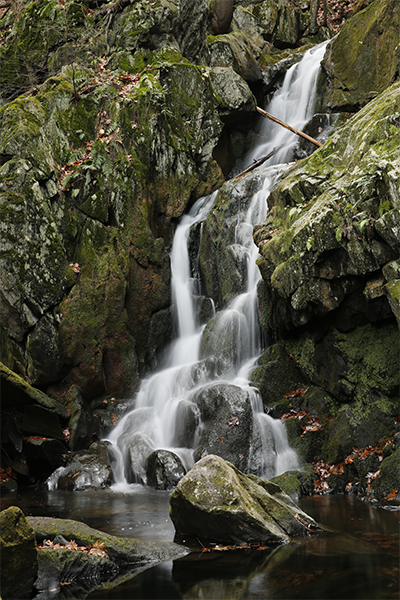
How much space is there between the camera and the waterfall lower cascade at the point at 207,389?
355 inches

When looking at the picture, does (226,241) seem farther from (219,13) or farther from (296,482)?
(219,13)

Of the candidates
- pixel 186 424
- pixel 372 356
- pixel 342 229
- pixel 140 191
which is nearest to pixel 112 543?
pixel 186 424

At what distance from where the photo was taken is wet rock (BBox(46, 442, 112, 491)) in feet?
29.6

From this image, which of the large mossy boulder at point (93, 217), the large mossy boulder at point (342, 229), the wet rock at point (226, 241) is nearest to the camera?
the large mossy boulder at point (342, 229)

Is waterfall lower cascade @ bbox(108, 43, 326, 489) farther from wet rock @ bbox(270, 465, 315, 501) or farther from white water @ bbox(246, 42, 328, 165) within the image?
white water @ bbox(246, 42, 328, 165)

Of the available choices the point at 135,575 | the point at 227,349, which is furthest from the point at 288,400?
the point at 135,575

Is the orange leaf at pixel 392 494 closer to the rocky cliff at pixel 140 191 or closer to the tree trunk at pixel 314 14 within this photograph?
the rocky cliff at pixel 140 191

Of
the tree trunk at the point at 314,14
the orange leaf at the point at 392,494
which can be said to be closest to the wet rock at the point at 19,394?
the orange leaf at the point at 392,494

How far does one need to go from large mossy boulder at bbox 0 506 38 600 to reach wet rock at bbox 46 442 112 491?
4.80 meters

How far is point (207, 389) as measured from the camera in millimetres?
9711

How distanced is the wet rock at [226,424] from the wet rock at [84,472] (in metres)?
1.80

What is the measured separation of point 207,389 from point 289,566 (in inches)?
204

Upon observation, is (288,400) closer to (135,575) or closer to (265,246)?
(265,246)

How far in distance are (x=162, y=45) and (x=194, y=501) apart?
1386cm
